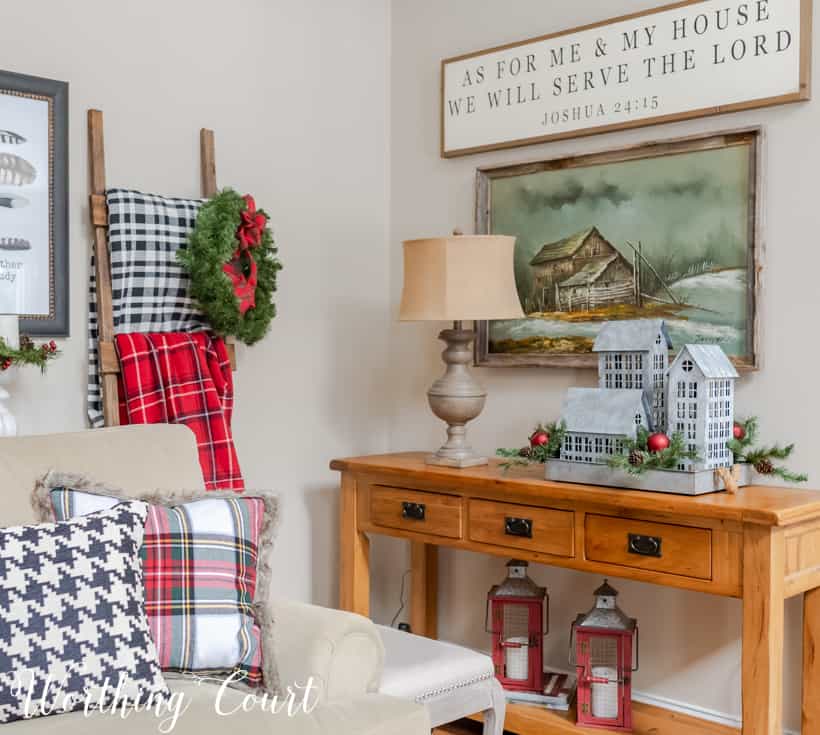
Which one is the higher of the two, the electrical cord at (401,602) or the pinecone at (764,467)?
the pinecone at (764,467)

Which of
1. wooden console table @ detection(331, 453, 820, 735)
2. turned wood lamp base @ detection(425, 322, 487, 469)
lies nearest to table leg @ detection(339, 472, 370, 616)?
wooden console table @ detection(331, 453, 820, 735)

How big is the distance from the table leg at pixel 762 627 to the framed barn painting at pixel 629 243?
0.62 meters

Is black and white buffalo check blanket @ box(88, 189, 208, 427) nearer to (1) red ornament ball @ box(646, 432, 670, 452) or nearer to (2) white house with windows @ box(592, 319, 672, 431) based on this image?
(2) white house with windows @ box(592, 319, 672, 431)

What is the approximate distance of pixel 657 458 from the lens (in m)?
Answer: 2.40

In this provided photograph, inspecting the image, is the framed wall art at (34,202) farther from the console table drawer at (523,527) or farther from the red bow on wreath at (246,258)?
the console table drawer at (523,527)

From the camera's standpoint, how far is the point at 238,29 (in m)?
3.16

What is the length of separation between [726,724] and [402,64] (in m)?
2.38

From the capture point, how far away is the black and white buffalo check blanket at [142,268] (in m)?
2.77

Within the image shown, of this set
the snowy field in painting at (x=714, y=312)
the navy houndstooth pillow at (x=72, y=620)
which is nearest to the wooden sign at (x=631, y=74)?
the snowy field in painting at (x=714, y=312)

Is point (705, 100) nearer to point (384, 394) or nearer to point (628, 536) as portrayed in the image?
point (628, 536)

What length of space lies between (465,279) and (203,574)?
1207 mm

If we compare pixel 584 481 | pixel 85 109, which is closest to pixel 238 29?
pixel 85 109

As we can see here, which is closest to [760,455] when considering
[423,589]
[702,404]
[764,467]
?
[764,467]

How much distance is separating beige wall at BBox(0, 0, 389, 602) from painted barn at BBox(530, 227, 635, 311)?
72cm
